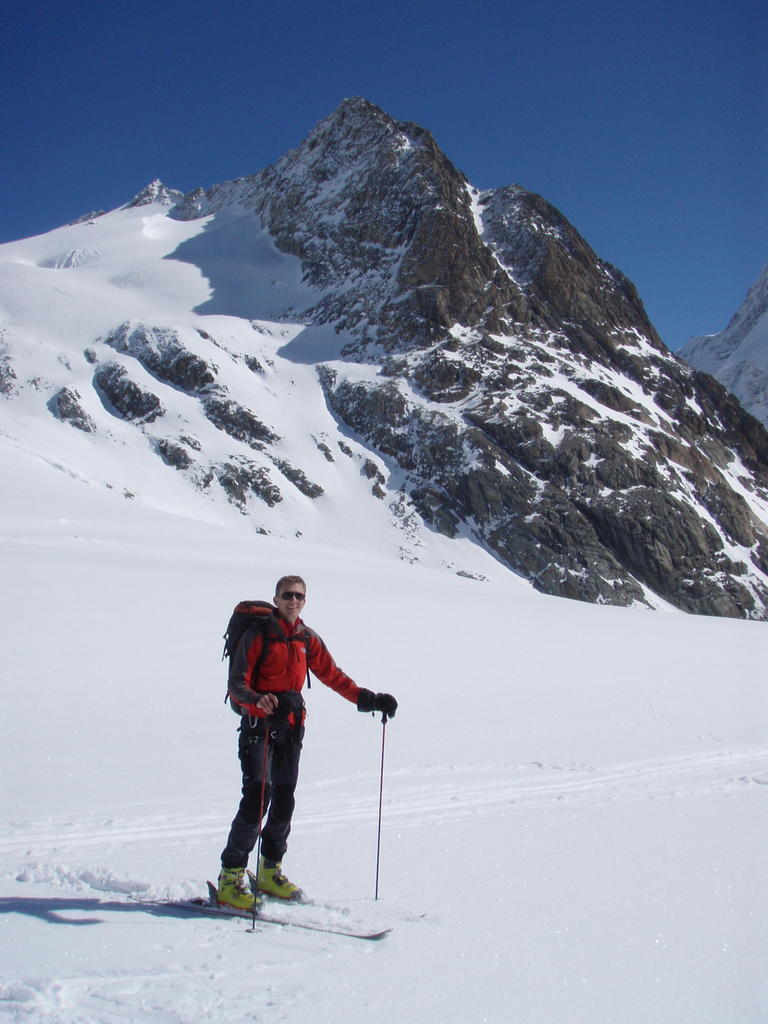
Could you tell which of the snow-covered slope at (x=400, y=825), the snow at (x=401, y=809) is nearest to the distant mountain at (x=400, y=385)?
the snow at (x=401, y=809)

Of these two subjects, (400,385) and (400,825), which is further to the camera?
(400,385)

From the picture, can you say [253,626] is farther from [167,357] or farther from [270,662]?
[167,357]

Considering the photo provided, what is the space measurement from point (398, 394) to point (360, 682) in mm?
61443

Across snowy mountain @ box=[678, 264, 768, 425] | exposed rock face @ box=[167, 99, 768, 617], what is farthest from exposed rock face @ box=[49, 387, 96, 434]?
snowy mountain @ box=[678, 264, 768, 425]

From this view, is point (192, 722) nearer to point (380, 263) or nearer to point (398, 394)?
point (398, 394)

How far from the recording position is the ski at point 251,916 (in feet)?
11.2

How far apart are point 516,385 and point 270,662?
222 feet

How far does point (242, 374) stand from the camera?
6912cm

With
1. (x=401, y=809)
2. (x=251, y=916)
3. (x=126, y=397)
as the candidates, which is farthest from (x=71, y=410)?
(x=251, y=916)

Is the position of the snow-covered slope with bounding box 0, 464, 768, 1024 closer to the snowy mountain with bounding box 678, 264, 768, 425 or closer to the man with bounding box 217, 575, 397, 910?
the man with bounding box 217, 575, 397, 910

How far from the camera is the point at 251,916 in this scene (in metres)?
3.63

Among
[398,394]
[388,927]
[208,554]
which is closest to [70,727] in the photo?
[388,927]

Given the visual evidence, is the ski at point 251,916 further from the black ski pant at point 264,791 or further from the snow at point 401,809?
the black ski pant at point 264,791

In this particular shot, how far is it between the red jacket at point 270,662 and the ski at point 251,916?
97 centimetres
